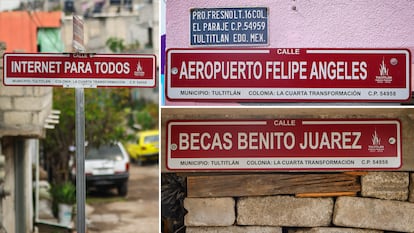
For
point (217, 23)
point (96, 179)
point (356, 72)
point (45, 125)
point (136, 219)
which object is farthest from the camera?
point (96, 179)

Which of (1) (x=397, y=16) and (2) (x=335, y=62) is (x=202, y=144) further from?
(1) (x=397, y=16)

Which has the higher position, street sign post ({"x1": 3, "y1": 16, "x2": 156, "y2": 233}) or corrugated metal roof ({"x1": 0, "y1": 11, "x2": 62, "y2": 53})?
corrugated metal roof ({"x1": 0, "y1": 11, "x2": 62, "y2": 53})

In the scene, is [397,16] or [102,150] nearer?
[397,16]

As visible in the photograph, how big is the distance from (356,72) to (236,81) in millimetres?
773

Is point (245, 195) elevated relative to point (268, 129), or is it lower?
lower

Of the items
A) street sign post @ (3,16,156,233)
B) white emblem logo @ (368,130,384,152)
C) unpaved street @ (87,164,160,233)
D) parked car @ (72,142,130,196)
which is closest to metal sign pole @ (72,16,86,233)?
street sign post @ (3,16,156,233)

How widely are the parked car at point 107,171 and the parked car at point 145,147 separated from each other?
19.2 feet

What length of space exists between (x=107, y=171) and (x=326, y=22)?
51.0 feet

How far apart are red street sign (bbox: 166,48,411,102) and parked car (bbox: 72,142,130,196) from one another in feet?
50.5

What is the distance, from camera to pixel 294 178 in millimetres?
4512

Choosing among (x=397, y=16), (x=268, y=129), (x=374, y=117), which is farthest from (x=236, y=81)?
(x=397, y=16)

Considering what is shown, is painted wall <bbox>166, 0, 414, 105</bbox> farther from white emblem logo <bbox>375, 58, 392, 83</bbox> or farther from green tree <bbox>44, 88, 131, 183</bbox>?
green tree <bbox>44, 88, 131, 183</bbox>

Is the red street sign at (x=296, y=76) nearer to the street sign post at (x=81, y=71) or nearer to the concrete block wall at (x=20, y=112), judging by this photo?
the street sign post at (x=81, y=71)

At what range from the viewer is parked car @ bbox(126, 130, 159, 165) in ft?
86.8
